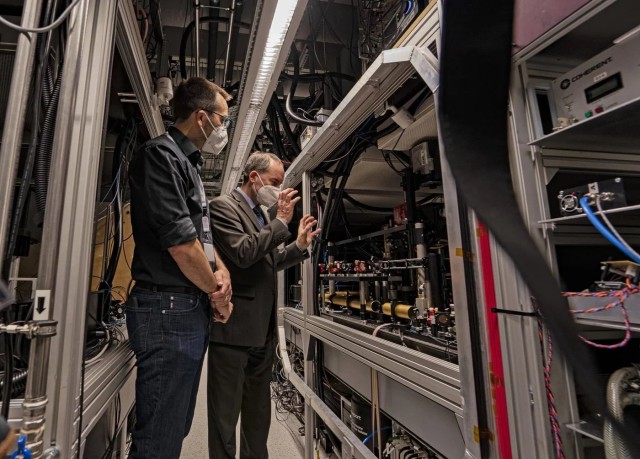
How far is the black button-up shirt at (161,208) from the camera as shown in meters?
1.16

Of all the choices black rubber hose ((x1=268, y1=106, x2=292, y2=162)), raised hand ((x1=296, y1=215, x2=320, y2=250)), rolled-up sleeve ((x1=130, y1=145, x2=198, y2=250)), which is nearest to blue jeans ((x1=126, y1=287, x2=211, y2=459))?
rolled-up sleeve ((x1=130, y1=145, x2=198, y2=250))

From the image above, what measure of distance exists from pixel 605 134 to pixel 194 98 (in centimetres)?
147

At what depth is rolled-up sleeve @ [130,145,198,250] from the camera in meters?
1.15

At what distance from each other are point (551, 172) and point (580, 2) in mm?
420

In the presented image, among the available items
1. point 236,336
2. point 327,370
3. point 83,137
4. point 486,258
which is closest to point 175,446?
point 236,336

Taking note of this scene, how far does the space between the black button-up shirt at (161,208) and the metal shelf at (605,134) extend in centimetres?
112

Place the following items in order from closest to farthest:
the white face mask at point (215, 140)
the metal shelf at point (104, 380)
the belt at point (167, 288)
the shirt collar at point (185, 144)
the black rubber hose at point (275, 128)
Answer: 1. the metal shelf at point (104, 380)
2. the belt at point (167, 288)
3. the shirt collar at point (185, 144)
4. the white face mask at point (215, 140)
5. the black rubber hose at point (275, 128)

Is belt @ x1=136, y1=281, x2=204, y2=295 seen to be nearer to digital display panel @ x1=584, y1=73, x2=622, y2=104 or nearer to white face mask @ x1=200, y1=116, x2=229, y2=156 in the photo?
white face mask @ x1=200, y1=116, x2=229, y2=156

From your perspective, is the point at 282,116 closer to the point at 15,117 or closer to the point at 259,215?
the point at 259,215

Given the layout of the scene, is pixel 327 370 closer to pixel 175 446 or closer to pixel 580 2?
pixel 175 446

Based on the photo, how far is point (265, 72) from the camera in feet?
6.19

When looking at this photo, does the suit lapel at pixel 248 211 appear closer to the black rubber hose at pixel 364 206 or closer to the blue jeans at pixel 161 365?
the blue jeans at pixel 161 365

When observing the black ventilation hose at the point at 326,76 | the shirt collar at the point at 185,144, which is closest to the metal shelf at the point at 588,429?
the shirt collar at the point at 185,144

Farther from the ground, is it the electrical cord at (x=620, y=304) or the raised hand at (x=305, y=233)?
the raised hand at (x=305, y=233)
